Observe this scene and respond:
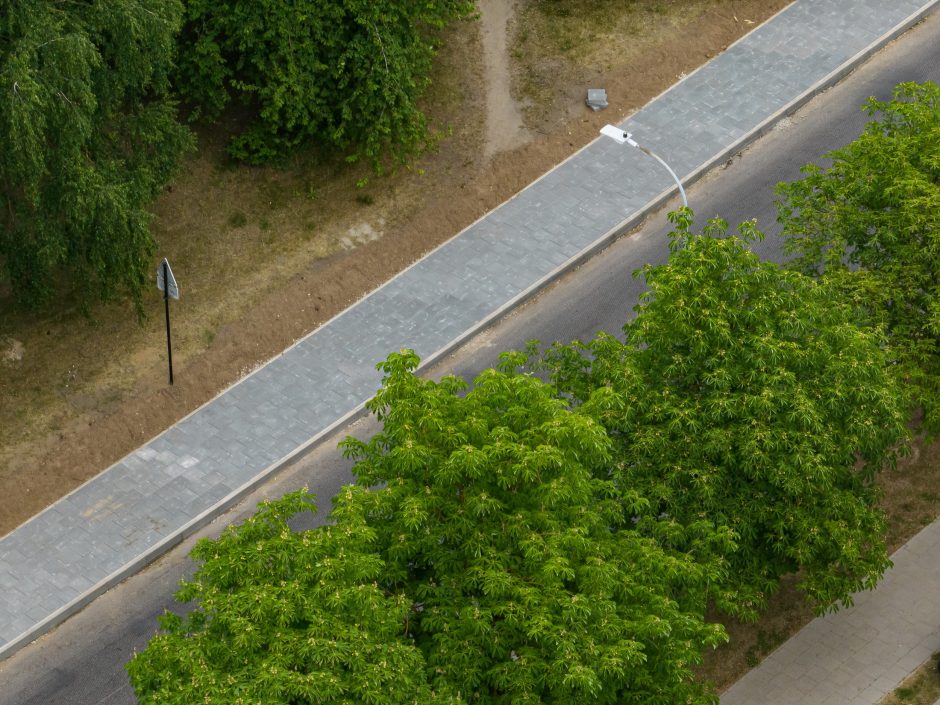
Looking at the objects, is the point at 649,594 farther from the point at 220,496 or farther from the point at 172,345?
the point at 172,345

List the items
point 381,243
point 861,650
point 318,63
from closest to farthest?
1. point 861,650
2. point 318,63
3. point 381,243

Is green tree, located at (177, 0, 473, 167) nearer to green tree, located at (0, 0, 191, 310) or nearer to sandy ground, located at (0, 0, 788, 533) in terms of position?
sandy ground, located at (0, 0, 788, 533)

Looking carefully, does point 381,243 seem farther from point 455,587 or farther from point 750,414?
point 455,587

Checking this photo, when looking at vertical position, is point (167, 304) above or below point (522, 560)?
below

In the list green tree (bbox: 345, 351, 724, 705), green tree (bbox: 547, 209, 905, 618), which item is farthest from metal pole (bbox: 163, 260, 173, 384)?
green tree (bbox: 547, 209, 905, 618)

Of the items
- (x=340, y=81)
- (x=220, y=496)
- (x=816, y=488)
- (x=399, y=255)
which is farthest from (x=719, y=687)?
(x=340, y=81)

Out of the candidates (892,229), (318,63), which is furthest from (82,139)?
(892,229)

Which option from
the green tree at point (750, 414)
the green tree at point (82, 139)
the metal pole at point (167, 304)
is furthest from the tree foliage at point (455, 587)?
the metal pole at point (167, 304)
